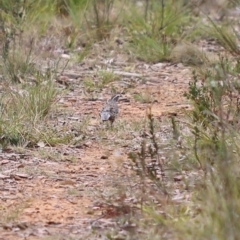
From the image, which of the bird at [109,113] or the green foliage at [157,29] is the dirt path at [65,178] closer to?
the bird at [109,113]

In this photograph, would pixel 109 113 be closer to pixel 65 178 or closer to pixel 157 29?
pixel 65 178

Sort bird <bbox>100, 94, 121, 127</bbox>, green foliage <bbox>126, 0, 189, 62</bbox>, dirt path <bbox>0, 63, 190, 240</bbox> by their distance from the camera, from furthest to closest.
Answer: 1. green foliage <bbox>126, 0, 189, 62</bbox>
2. bird <bbox>100, 94, 121, 127</bbox>
3. dirt path <bbox>0, 63, 190, 240</bbox>

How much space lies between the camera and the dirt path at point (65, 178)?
4160mm

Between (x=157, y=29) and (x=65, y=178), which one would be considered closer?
(x=65, y=178)

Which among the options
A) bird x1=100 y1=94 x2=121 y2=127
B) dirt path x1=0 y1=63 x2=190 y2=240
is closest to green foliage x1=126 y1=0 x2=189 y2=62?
dirt path x1=0 y1=63 x2=190 y2=240

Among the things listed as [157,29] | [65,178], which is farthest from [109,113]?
[157,29]

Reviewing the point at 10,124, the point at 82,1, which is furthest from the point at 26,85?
the point at 82,1

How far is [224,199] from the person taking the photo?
11.4ft

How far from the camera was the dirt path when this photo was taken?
4.16 metres

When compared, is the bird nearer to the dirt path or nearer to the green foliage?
the dirt path

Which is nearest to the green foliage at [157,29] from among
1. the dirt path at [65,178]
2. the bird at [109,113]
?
the dirt path at [65,178]

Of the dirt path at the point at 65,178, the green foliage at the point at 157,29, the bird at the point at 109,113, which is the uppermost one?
the green foliage at the point at 157,29

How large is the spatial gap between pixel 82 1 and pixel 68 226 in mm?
5538

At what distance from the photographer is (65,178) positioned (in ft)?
16.4
